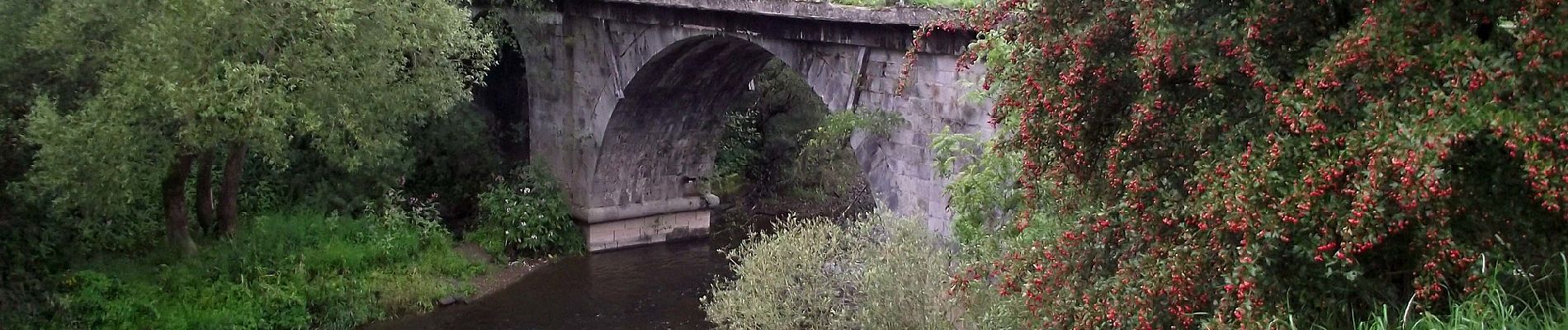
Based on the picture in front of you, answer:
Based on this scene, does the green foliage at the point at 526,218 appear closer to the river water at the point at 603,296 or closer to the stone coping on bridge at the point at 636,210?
the stone coping on bridge at the point at 636,210

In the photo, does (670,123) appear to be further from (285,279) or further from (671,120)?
(285,279)

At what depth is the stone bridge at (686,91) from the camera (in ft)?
46.2

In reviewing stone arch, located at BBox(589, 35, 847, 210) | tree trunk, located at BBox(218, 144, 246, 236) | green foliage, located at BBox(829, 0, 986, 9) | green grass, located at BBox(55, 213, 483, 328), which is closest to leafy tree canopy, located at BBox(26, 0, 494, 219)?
green grass, located at BBox(55, 213, 483, 328)

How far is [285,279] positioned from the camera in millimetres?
16359

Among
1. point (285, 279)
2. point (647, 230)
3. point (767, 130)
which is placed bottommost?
point (647, 230)

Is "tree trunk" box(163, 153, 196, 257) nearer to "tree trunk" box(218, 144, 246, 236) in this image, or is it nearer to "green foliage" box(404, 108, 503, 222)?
"tree trunk" box(218, 144, 246, 236)

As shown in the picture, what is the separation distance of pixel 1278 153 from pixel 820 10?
9735mm

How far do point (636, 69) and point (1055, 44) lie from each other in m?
13.0

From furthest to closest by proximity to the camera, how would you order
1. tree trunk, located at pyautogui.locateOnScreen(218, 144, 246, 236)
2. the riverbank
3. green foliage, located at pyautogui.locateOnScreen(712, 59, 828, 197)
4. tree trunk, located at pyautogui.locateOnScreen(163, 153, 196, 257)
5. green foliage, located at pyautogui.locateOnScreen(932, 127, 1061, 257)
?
green foliage, located at pyautogui.locateOnScreen(712, 59, 828, 197) → the riverbank → tree trunk, located at pyautogui.locateOnScreen(218, 144, 246, 236) → tree trunk, located at pyautogui.locateOnScreen(163, 153, 196, 257) → green foliage, located at pyautogui.locateOnScreen(932, 127, 1061, 257)

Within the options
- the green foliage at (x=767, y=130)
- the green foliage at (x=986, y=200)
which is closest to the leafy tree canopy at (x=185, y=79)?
the green foliage at (x=986, y=200)

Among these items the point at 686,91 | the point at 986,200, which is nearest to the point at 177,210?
the point at 686,91

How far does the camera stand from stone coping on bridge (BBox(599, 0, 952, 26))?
1324 cm

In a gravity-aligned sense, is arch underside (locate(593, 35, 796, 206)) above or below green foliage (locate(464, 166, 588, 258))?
above

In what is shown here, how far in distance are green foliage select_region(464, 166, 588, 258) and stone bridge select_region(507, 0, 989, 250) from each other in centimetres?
41
